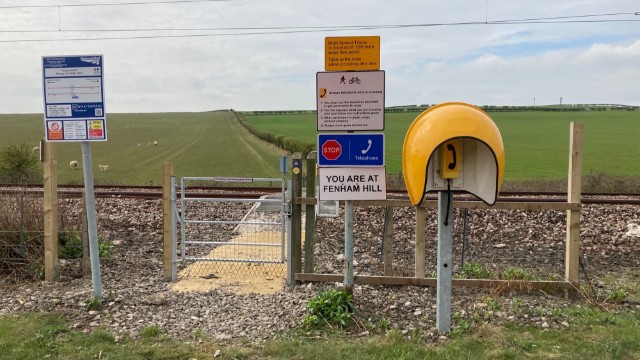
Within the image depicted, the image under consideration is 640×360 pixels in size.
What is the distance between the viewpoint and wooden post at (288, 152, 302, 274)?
20.7ft

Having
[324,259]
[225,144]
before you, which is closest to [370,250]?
[324,259]

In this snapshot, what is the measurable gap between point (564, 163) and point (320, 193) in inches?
1096

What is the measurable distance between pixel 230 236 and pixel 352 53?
577cm

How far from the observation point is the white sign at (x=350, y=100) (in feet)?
16.8

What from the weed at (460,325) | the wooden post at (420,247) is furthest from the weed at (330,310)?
the wooden post at (420,247)

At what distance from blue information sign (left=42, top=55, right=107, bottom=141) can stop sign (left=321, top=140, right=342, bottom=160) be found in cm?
260

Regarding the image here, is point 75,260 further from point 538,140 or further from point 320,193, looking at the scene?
point 538,140

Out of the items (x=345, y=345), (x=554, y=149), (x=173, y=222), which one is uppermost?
(x=554, y=149)

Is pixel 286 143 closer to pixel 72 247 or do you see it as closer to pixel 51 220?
pixel 72 247

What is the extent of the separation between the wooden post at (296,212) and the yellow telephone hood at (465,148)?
1845 millimetres

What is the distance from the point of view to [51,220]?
6.81m

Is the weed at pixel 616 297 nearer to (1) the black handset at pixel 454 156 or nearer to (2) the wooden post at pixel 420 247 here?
(2) the wooden post at pixel 420 247

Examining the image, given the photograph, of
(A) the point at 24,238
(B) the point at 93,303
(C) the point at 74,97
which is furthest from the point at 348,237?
(A) the point at 24,238

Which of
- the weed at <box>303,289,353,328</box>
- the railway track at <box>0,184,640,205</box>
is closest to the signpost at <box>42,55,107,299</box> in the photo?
the weed at <box>303,289,353,328</box>
